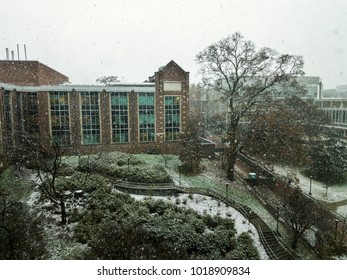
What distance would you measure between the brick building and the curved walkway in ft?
35.1

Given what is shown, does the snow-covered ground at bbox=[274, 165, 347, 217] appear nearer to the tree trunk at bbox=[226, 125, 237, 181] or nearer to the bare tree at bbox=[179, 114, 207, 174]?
the tree trunk at bbox=[226, 125, 237, 181]

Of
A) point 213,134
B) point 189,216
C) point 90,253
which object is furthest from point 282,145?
point 213,134

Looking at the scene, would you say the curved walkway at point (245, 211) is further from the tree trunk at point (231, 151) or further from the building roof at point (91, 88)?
the building roof at point (91, 88)

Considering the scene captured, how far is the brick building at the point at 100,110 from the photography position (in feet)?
111

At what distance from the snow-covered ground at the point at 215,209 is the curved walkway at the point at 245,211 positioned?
346mm

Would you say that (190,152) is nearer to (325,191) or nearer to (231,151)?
(231,151)

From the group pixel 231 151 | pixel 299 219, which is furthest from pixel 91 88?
pixel 299 219

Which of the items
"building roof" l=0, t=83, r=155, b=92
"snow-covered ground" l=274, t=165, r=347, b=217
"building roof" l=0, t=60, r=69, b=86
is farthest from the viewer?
"building roof" l=0, t=60, r=69, b=86

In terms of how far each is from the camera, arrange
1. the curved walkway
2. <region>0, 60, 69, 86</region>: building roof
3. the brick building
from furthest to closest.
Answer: <region>0, 60, 69, 86</region>: building roof
the brick building
the curved walkway

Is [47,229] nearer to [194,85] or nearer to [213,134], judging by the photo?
[213,134]

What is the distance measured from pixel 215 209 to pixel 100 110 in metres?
21.5

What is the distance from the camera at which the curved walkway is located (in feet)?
60.3

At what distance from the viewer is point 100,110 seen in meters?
36.3

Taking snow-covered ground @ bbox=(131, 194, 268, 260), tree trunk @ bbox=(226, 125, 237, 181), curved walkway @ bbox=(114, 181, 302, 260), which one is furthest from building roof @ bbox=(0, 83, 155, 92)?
snow-covered ground @ bbox=(131, 194, 268, 260)
